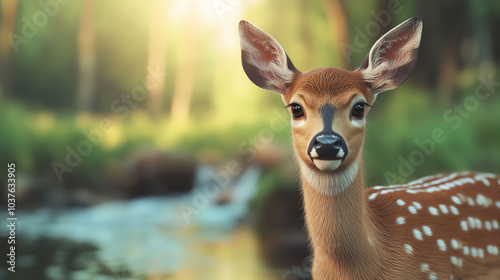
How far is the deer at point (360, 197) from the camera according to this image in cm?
156

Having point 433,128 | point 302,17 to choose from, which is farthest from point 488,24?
point 302,17

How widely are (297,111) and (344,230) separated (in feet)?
1.30

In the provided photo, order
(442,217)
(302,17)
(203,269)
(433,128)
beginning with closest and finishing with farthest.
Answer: (442,217)
(203,269)
(433,128)
(302,17)

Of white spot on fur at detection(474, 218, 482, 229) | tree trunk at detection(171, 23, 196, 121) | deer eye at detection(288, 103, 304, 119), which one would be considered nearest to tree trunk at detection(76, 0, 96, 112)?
tree trunk at detection(171, 23, 196, 121)

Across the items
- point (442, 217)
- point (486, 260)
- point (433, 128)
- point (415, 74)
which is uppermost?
point (415, 74)

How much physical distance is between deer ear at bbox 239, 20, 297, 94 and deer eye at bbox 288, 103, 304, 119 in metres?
0.14

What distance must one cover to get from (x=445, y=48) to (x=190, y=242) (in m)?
2.57

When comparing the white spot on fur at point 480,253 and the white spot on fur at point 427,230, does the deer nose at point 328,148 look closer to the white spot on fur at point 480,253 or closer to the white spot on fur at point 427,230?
the white spot on fur at point 427,230

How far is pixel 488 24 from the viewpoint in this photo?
13.7 feet

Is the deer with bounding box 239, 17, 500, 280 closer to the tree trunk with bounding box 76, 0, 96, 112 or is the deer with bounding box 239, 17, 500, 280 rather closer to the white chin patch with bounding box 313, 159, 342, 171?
the white chin patch with bounding box 313, 159, 342, 171

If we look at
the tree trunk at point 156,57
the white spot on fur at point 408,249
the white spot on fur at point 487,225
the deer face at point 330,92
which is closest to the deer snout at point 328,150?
the deer face at point 330,92

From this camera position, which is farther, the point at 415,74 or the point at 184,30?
the point at 184,30

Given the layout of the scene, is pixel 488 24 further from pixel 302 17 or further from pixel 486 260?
pixel 486 260

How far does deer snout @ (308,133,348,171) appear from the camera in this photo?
1.45 m
